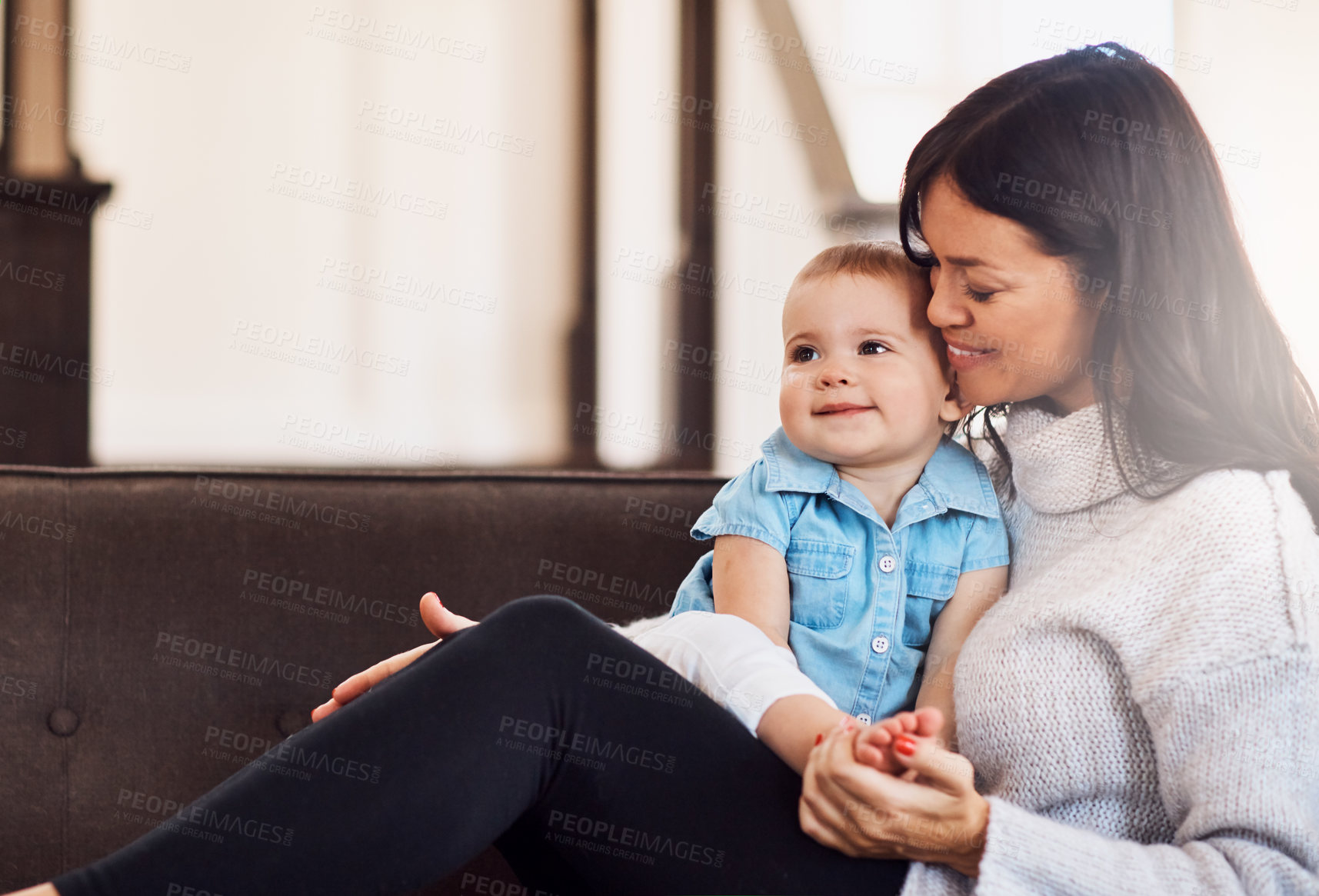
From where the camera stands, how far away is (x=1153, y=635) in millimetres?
824

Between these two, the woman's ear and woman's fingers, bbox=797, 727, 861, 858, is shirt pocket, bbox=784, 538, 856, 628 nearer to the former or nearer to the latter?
the woman's ear

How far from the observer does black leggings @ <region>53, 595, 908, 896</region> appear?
755 millimetres

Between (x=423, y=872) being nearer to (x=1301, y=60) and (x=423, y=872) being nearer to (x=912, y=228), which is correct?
(x=912, y=228)

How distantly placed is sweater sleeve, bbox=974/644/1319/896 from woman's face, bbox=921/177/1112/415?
0.35 metres

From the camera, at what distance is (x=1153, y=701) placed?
0.80 m

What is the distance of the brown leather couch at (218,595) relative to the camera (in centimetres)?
127

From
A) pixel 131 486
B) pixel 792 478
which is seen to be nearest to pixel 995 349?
pixel 792 478

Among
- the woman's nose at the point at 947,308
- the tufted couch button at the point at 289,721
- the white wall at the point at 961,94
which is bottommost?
the tufted couch button at the point at 289,721

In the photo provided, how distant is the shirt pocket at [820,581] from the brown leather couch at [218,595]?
0.38 m

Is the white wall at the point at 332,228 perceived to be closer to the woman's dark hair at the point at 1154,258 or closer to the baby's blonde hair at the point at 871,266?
the baby's blonde hair at the point at 871,266

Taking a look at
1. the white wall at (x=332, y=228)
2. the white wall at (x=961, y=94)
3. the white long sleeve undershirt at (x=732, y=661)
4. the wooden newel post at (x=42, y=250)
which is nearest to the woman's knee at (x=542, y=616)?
the white long sleeve undershirt at (x=732, y=661)

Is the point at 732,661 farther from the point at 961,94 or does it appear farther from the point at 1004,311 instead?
the point at 961,94

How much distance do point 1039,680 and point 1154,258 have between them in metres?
0.41

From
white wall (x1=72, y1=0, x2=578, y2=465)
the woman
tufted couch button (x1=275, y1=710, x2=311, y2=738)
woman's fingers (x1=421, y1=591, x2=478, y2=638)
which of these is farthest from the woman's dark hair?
white wall (x1=72, y1=0, x2=578, y2=465)
